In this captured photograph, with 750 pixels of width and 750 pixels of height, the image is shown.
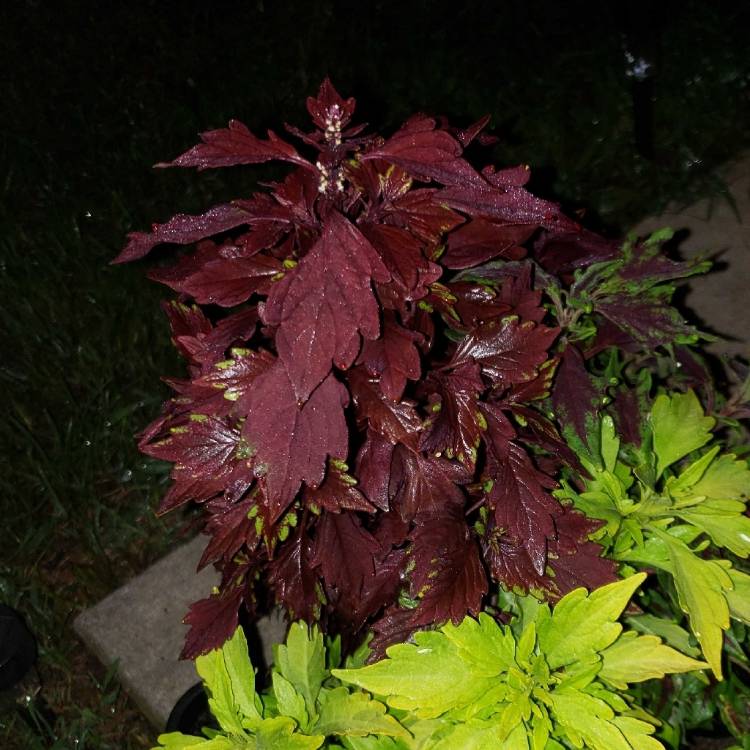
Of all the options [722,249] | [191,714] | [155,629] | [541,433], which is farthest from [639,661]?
[722,249]

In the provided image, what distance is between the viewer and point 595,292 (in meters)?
1.19

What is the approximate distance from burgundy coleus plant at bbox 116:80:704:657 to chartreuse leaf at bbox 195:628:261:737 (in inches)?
1.3

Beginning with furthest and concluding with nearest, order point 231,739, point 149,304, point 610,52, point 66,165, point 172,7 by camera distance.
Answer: point 172,7 → point 610,52 → point 66,165 → point 149,304 → point 231,739

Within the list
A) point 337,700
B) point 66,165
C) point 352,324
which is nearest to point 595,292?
point 352,324

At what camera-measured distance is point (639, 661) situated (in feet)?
3.34

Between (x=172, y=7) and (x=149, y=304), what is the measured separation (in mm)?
1869

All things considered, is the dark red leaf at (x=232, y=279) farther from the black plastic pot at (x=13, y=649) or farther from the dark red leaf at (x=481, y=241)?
the black plastic pot at (x=13, y=649)

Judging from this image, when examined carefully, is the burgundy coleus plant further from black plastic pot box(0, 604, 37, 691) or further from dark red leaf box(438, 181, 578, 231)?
black plastic pot box(0, 604, 37, 691)

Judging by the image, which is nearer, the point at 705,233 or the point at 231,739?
the point at 231,739

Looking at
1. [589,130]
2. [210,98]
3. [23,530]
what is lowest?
[23,530]

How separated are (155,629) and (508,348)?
4.80 ft

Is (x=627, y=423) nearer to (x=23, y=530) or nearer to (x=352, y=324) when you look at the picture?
(x=352, y=324)

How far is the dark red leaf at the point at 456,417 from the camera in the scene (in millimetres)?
→ 977

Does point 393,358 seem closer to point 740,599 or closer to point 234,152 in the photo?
point 234,152
